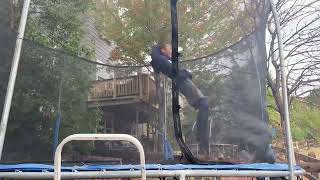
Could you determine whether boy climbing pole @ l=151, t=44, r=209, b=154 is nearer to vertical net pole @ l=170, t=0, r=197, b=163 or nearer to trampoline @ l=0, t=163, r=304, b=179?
vertical net pole @ l=170, t=0, r=197, b=163

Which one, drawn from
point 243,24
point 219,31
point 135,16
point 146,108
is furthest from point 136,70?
point 135,16

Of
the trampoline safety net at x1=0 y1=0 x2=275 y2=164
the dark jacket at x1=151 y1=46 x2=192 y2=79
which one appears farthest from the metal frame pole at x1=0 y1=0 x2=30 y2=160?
the dark jacket at x1=151 y1=46 x2=192 y2=79

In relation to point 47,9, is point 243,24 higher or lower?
lower

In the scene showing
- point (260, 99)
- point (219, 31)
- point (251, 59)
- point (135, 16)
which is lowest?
point (260, 99)

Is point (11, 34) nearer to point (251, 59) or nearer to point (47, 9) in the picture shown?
point (47, 9)

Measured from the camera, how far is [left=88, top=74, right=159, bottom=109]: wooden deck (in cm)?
374

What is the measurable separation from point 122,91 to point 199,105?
116 centimetres

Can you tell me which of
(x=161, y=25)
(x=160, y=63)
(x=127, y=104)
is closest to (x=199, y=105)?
(x=160, y=63)

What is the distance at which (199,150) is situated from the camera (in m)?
2.79

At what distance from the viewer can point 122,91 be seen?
3941 millimetres

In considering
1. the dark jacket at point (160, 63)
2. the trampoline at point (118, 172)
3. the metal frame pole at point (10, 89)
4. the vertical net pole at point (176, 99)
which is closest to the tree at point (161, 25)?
the dark jacket at point (160, 63)

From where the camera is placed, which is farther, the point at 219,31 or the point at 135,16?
the point at 135,16

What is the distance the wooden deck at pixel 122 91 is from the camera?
3.74 meters

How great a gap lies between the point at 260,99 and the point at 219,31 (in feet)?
7.64
